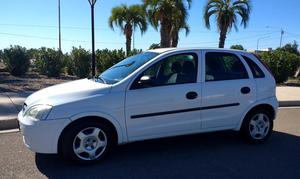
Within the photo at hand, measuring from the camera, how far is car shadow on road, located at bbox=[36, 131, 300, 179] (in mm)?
4641

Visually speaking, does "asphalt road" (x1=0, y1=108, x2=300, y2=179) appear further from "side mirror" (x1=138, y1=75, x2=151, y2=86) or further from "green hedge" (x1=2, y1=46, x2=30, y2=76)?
"green hedge" (x1=2, y1=46, x2=30, y2=76)

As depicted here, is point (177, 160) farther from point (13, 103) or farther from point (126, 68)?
point (13, 103)

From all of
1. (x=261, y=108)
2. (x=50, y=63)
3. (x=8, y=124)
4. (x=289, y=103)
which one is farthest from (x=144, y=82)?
(x=50, y=63)

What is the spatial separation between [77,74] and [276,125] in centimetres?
1082

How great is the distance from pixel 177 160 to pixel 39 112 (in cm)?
208

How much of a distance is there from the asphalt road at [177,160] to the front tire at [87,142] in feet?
0.46

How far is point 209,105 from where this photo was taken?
5.48 metres

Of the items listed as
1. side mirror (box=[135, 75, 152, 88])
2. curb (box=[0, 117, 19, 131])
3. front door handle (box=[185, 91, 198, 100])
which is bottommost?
curb (box=[0, 117, 19, 131])

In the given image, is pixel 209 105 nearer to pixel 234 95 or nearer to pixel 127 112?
pixel 234 95

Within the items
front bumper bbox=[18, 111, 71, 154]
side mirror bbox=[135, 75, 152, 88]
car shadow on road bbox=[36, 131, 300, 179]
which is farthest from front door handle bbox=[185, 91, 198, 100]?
front bumper bbox=[18, 111, 71, 154]

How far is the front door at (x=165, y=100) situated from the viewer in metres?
4.99

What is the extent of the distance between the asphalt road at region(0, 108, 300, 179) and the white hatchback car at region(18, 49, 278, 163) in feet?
0.95

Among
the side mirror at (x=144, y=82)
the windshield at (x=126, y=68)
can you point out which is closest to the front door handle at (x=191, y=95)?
the side mirror at (x=144, y=82)

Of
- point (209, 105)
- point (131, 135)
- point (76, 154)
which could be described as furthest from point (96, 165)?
point (209, 105)
